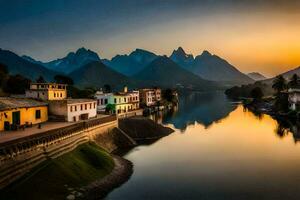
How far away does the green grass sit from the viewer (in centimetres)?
3668

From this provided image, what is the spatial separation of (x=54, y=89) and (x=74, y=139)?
21697 mm

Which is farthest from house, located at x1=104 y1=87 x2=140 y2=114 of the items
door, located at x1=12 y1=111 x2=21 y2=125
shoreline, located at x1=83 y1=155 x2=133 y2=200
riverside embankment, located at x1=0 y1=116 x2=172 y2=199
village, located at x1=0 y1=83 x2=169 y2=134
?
shoreline, located at x1=83 y1=155 x2=133 y2=200

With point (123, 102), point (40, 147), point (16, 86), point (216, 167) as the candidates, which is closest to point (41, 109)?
point (40, 147)

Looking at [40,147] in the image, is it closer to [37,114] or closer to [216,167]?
[37,114]

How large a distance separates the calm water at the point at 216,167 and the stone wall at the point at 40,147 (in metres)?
8.84

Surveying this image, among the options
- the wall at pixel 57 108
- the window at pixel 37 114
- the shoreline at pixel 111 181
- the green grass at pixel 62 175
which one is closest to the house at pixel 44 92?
the wall at pixel 57 108

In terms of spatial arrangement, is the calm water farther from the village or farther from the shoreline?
the village

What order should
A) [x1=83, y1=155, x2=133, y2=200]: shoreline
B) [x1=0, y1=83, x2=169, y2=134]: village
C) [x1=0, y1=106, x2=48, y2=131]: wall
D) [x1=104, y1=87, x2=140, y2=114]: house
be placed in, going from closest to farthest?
[x1=83, y1=155, x2=133, y2=200]: shoreline, [x1=0, y1=106, x2=48, y2=131]: wall, [x1=0, y1=83, x2=169, y2=134]: village, [x1=104, y1=87, x2=140, y2=114]: house

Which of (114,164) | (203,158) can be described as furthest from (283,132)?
(114,164)

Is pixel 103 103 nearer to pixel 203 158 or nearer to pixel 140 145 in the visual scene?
pixel 140 145

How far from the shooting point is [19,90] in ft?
355

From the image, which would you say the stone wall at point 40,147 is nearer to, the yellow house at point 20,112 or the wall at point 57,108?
the wall at point 57,108

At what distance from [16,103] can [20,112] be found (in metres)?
2.03

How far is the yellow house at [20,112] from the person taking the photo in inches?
2072
